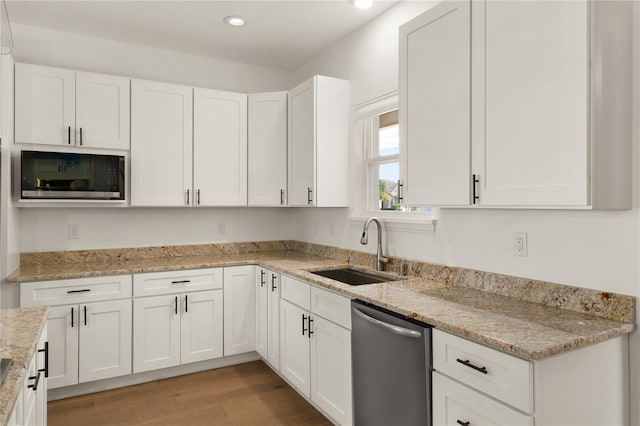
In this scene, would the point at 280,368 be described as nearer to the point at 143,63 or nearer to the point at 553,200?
the point at 553,200

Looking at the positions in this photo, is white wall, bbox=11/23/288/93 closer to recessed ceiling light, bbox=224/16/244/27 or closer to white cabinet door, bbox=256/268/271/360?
recessed ceiling light, bbox=224/16/244/27

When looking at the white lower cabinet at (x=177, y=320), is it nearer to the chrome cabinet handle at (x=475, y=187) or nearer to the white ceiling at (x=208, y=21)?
the white ceiling at (x=208, y=21)

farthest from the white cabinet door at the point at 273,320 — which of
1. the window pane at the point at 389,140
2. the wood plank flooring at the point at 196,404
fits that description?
the window pane at the point at 389,140

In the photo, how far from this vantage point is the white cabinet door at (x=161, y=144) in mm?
3270

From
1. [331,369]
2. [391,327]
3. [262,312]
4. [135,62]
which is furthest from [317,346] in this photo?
[135,62]

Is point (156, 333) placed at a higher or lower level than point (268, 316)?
lower

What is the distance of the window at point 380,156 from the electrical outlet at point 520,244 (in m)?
0.90

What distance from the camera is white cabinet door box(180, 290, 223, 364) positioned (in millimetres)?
3203

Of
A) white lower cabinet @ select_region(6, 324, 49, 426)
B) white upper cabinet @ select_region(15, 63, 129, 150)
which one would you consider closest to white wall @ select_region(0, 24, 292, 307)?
white upper cabinet @ select_region(15, 63, 129, 150)

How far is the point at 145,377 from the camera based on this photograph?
317cm

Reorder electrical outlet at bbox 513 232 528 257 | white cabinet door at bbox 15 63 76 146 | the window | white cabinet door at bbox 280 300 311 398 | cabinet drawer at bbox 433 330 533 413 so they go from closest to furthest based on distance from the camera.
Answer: cabinet drawer at bbox 433 330 533 413 → electrical outlet at bbox 513 232 528 257 → white cabinet door at bbox 280 300 311 398 → white cabinet door at bbox 15 63 76 146 → the window

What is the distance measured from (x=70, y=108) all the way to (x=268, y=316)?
7.13 ft

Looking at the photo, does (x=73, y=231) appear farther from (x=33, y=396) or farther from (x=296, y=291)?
(x=33, y=396)

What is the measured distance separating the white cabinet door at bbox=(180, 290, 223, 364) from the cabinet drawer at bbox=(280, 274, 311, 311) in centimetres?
69
